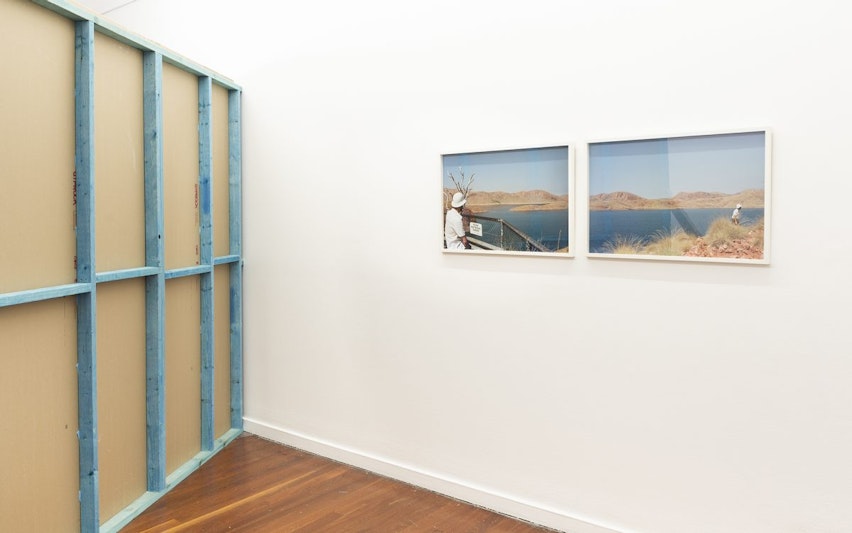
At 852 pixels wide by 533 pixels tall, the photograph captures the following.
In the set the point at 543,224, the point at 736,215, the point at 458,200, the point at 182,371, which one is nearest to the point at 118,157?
the point at 182,371

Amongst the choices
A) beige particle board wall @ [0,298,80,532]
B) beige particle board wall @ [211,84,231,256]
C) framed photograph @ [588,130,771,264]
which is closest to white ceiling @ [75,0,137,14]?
beige particle board wall @ [211,84,231,256]

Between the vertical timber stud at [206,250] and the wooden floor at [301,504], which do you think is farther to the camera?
the vertical timber stud at [206,250]

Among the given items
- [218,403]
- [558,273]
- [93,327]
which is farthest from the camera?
[218,403]

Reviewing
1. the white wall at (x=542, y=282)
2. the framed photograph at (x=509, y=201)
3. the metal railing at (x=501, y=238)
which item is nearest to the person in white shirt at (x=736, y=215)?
the white wall at (x=542, y=282)

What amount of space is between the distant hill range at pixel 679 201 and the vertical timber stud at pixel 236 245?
2.18m

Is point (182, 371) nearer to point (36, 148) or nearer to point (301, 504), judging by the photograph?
point (301, 504)

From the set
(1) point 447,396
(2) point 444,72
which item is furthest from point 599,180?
(1) point 447,396

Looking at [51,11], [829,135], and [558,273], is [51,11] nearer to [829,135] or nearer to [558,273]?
Answer: [558,273]

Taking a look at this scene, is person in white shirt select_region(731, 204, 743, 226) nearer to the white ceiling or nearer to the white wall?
the white wall

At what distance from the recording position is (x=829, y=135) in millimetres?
2029

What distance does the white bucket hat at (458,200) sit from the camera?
2846 millimetres

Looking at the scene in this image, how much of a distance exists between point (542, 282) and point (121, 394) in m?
1.98

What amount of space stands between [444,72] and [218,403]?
233 centimetres

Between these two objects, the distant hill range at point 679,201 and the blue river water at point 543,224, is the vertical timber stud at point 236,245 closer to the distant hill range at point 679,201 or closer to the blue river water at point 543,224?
A: the blue river water at point 543,224
